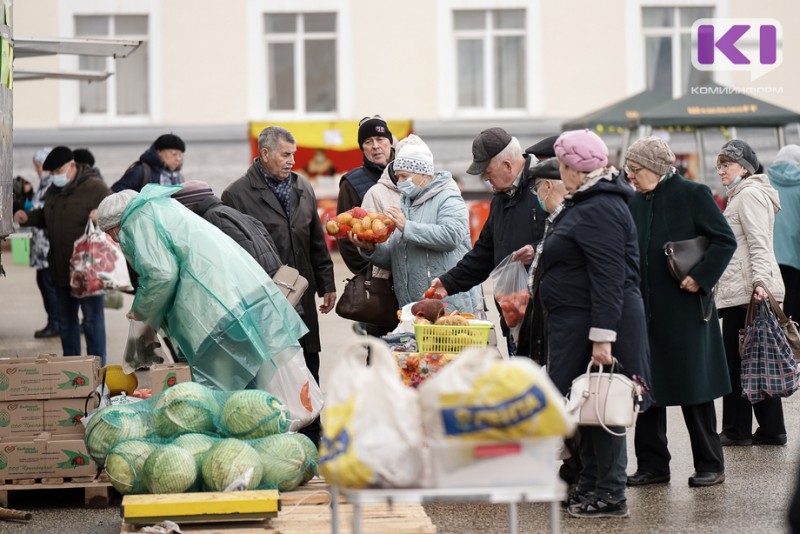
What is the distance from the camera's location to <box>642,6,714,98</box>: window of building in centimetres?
2388

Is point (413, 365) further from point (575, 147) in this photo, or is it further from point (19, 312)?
point (19, 312)

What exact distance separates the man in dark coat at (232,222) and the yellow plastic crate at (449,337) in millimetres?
1388

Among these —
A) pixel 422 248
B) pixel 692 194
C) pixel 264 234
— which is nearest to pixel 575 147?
pixel 692 194

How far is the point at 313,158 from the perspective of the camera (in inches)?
913

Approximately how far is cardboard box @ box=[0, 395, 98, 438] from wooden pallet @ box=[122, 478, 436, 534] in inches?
56.6

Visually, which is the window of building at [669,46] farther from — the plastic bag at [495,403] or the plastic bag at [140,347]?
the plastic bag at [495,403]

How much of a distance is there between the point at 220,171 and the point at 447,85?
14.4 ft

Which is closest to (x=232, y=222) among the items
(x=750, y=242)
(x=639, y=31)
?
(x=750, y=242)

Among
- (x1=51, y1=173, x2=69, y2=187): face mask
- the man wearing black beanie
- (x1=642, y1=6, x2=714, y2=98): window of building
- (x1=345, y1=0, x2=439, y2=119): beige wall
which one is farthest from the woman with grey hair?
(x1=642, y1=6, x2=714, y2=98): window of building

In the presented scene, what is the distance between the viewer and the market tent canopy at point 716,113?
18766 mm

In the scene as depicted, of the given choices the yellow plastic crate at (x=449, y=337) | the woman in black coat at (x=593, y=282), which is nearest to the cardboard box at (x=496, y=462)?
the woman in black coat at (x=593, y=282)

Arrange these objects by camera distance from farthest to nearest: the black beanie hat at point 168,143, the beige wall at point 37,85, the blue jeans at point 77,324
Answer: the beige wall at point 37,85, the black beanie hat at point 168,143, the blue jeans at point 77,324

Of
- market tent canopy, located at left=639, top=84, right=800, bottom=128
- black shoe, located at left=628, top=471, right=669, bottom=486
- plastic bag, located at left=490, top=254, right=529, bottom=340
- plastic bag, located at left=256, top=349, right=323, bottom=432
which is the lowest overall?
black shoe, located at left=628, top=471, right=669, bottom=486

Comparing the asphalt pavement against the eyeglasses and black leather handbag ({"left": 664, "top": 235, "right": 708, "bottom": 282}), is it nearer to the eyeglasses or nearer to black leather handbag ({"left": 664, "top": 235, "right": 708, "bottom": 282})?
black leather handbag ({"left": 664, "top": 235, "right": 708, "bottom": 282})
